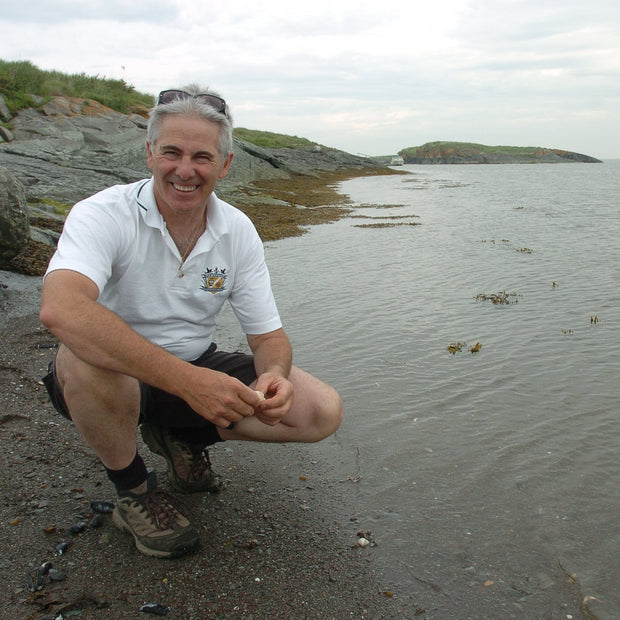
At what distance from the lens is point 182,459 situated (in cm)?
343

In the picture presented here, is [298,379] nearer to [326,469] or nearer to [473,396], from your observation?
[326,469]

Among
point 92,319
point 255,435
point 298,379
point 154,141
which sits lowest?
point 255,435

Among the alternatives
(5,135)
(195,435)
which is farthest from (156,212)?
(5,135)

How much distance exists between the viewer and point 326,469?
3934 millimetres

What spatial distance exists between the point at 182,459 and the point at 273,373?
80 cm

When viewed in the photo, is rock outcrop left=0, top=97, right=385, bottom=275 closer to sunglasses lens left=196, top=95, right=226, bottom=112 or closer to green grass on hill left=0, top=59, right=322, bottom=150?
green grass on hill left=0, top=59, right=322, bottom=150

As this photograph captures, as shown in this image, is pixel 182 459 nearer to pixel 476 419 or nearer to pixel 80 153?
pixel 476 419

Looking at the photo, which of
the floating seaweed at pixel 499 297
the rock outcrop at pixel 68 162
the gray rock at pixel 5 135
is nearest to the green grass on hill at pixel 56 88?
the rock outcrop at pixel 68 162

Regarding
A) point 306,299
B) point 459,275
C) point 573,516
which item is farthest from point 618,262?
point 573,516

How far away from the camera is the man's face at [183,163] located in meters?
3.08

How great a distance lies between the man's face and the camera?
308 cm

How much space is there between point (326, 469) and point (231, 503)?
742 mm

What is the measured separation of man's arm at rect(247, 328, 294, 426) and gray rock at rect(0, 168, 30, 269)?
16.7 feet

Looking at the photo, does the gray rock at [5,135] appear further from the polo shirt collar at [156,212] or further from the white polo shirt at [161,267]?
the white polo shirt at [161,267]
